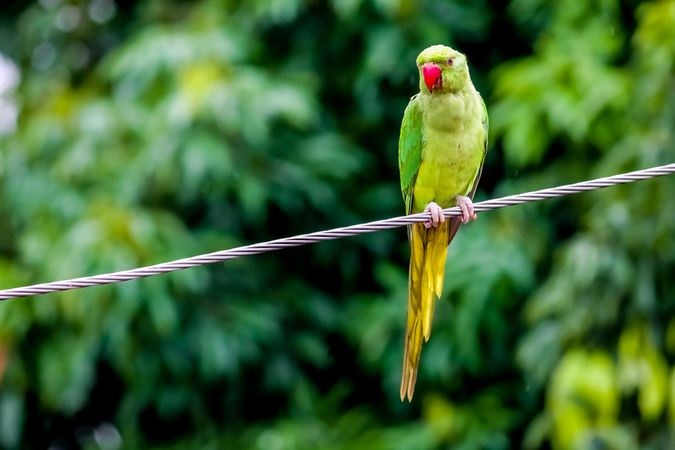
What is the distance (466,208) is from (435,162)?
331 millimetres

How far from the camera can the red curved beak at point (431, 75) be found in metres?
4.13

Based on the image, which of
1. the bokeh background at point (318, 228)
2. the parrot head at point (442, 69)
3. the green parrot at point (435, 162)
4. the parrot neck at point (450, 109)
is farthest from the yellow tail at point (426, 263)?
the bokeh background at point (318, 228)

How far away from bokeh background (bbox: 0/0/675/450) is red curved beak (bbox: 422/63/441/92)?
1090 mm

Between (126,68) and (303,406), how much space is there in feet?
6.45

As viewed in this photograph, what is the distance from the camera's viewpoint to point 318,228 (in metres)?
6.11

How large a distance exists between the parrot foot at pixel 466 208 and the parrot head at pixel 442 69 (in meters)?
0.42

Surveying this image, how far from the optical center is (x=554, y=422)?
4.80 metres

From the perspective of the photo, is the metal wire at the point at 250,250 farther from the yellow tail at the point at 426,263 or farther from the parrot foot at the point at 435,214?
the yellow tail at the point at 426,263

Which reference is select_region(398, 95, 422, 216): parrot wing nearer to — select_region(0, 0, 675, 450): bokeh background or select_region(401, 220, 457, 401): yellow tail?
select_region(401, 220, 457, 401): yellow tail

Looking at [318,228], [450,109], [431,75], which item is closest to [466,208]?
[450,109]

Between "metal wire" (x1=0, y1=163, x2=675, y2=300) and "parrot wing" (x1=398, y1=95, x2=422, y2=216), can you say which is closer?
"metal wire" (x1=0, y1=163, x2=675, y2=300)

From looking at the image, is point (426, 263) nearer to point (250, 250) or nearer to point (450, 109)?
point (450, 109)

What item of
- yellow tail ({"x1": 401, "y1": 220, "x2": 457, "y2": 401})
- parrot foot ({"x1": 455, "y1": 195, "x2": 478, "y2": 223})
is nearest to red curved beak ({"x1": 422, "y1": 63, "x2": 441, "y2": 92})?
parrot foot ({"x1": 455, "y1": 195, "x2": 478, "y2": 223})

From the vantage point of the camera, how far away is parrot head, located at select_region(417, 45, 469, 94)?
414 centimetres
